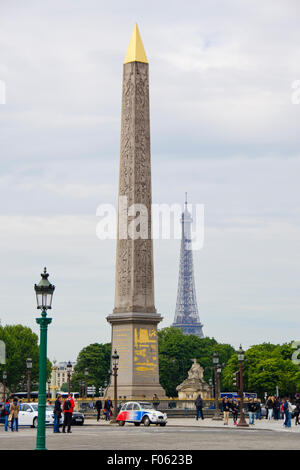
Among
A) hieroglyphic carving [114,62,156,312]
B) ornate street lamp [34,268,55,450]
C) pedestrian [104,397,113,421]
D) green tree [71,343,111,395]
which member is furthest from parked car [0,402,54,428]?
green tree [71,343,111,395]

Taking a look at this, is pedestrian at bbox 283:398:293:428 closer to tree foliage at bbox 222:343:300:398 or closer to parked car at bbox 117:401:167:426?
parked car at bbox 117:401:167:426

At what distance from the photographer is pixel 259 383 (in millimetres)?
114438

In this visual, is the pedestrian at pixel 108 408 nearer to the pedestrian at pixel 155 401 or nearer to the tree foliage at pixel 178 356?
the pedestrian at pixel 155 401

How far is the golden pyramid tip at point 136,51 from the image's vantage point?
55.3 metres

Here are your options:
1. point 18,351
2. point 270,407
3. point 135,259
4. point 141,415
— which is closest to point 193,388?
point 18,351

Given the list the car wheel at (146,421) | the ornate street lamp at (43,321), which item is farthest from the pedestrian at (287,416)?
the ornate street lamp at (43,321)

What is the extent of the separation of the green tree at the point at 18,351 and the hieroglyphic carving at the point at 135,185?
4829 centimetres
